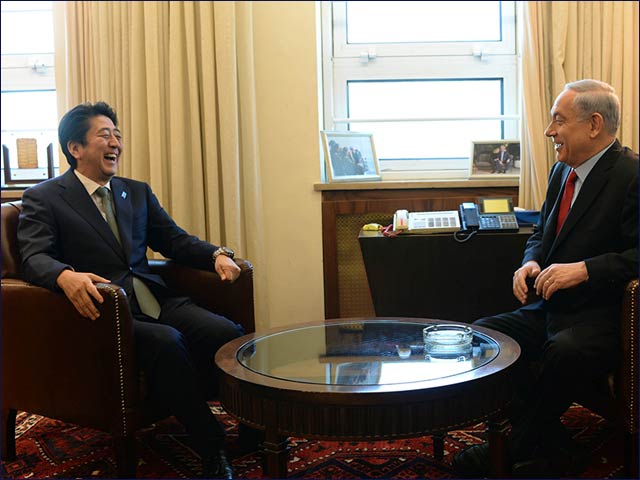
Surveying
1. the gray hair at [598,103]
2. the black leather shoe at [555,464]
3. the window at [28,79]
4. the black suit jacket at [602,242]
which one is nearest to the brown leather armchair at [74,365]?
the black leather shoe at [555,464]

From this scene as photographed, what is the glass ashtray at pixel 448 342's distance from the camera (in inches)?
77.7

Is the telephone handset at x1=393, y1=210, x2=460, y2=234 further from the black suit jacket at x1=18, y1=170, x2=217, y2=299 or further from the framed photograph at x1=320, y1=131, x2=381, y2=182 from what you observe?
the black suit jacket at x1=18, y1=170, x2=217, y2=299

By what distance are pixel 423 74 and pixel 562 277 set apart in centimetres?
193

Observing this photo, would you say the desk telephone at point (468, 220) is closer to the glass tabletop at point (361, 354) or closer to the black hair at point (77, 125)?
the glass tabletop at point (361, 354)

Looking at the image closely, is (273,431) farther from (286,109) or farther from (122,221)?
(286,109)

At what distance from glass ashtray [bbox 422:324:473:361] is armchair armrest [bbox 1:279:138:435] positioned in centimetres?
91

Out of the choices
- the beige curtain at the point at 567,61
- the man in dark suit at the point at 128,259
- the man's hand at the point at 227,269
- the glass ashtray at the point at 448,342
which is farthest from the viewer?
the beige curtain at the point at 567,61

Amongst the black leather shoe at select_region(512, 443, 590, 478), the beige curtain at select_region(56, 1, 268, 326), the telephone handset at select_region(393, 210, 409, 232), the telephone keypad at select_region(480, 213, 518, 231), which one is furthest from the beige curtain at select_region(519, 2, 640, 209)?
the black leather shoe at select_region(512, 443, 590, 478)

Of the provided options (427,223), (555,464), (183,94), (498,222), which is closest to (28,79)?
(183,94)

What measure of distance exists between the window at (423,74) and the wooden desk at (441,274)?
101 cm

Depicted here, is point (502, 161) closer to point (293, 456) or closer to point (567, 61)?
point (567, 61)

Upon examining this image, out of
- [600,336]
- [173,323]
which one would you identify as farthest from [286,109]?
[600,336]

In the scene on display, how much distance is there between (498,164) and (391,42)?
2.92 feet

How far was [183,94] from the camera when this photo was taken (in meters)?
3.56
